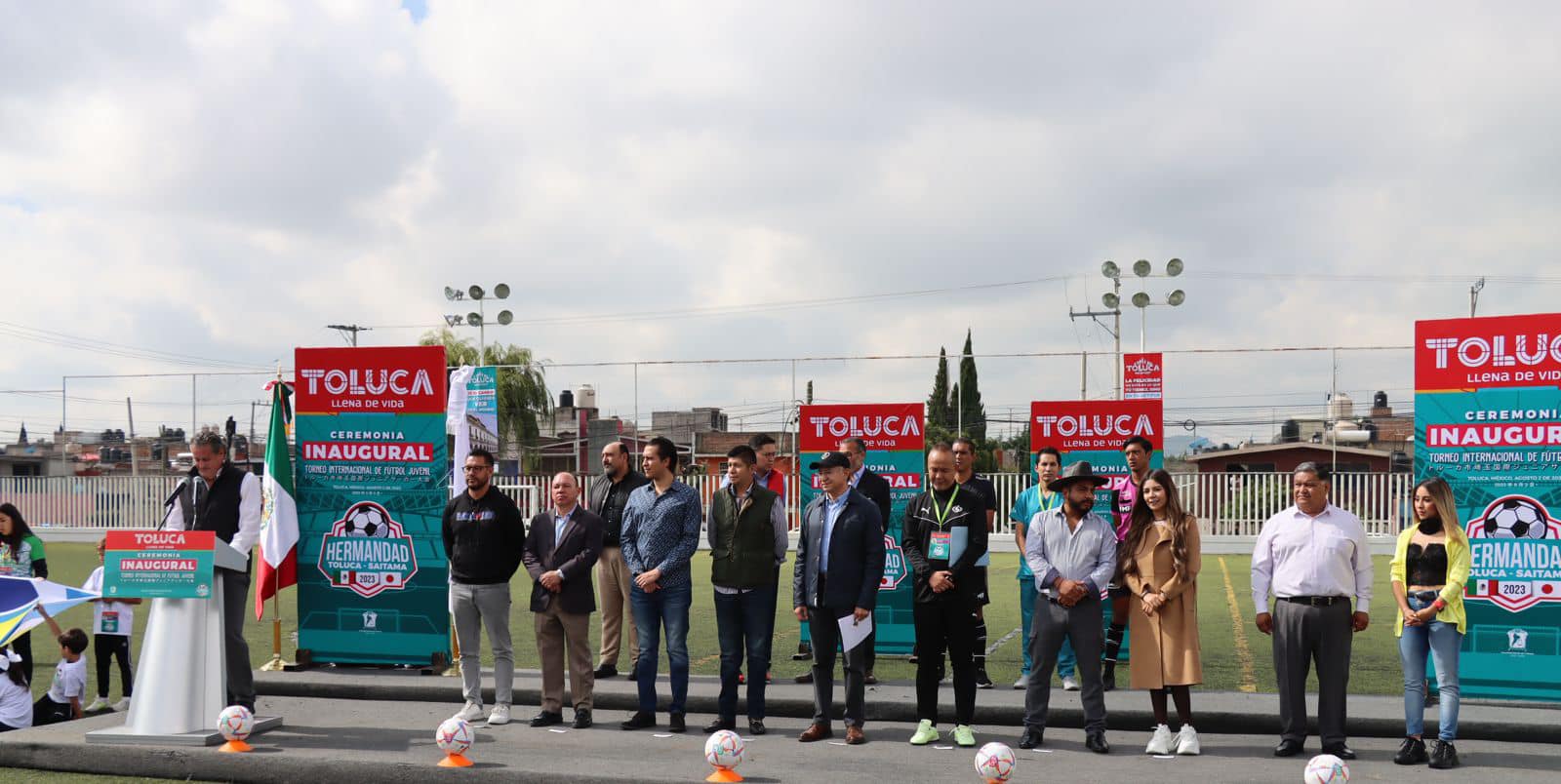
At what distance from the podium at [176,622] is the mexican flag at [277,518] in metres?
1.92

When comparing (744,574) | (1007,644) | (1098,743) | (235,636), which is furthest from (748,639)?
(1007,644)

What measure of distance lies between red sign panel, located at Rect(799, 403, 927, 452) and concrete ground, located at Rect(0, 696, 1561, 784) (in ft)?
11.3

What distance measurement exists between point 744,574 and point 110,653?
5.16 metres

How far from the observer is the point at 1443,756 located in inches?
266

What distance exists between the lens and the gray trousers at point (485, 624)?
8016 millimetres

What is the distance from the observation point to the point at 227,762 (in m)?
6.93

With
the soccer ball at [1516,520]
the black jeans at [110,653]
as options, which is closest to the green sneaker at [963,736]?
the soccer ball at [1516,520]

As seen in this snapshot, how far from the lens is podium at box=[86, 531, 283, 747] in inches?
289

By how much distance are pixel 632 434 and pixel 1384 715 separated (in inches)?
653

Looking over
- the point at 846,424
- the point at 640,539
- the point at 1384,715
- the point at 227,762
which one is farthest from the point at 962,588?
the point at 227,762

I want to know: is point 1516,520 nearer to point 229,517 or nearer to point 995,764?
point 995,764

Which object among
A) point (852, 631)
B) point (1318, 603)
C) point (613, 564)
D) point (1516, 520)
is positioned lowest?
point (852, 631)

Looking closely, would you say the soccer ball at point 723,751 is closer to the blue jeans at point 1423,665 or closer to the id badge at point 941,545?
the id badge at point 941,545

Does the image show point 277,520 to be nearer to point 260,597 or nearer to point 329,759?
point 260,597
